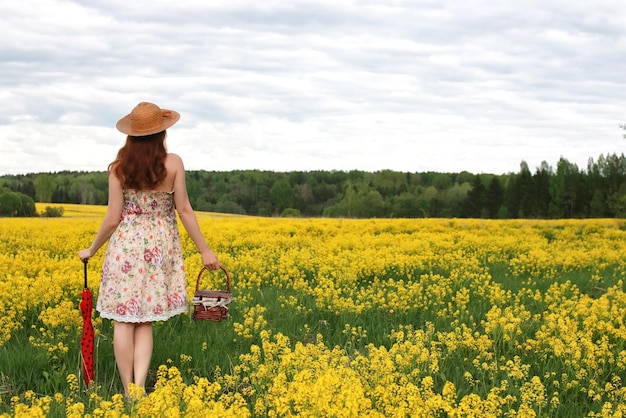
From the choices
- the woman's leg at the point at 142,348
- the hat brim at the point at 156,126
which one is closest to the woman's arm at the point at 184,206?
the hat brim at the point at 156,126

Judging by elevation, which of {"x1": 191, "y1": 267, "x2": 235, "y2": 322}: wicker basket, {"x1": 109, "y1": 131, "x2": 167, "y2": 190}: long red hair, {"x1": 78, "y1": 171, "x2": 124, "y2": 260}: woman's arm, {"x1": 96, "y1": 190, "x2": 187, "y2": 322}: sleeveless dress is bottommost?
{"x1": 191, "y1": 267, "x2": 235, "y2": 322}: wicker basket

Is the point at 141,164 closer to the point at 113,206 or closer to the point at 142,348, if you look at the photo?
the point at 113,206

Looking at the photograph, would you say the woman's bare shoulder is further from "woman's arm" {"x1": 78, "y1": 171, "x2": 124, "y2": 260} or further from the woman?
"woman's arm" {"x1": 78, "y1": 171, "x2": 124, "y2": 260}

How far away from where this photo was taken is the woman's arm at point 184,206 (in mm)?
5020

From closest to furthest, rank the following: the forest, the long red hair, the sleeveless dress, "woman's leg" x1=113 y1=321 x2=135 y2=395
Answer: the long red hair
the sleeveless dress
"woman's leg" x1=113 y1=321 x2=135 y2=395
the forest

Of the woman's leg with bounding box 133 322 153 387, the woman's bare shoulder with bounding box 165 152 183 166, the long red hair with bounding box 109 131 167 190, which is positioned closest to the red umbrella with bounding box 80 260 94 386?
the woman's leg with bounding box 133 322 153 387

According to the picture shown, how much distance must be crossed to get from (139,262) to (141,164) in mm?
759

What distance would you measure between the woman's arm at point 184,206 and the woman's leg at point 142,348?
73cm

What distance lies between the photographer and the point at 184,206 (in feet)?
16.7

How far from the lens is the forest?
59188mm

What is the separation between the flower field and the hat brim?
1.79 metres

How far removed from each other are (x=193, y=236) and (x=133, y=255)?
0.48m

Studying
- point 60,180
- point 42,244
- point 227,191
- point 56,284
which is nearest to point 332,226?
point 42,244

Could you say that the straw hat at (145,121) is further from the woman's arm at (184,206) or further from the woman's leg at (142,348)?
the woman's leg at (142,348)
